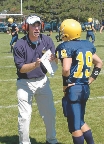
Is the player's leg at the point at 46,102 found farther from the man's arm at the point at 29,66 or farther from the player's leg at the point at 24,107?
the man's arm at the point at 29,66

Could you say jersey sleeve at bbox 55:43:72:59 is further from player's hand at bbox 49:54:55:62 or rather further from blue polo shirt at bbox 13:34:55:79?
blue polo shirt at bbox 13:34:55:79

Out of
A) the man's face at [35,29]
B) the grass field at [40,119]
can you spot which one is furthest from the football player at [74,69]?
the grass field at [40,119]

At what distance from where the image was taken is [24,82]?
17.5 feet

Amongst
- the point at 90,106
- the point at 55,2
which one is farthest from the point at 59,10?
the point at 90,106

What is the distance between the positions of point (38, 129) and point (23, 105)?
136 centimetres

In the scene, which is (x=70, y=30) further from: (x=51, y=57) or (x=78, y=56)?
(x=51, y=57)

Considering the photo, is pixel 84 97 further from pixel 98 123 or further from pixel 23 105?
pixel 98 123

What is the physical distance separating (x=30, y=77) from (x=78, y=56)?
1008mm

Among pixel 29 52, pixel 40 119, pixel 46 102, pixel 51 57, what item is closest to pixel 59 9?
pixel 40 119

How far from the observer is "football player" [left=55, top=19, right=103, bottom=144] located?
4527 millimetres

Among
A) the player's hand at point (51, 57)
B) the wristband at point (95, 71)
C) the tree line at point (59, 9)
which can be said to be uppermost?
the player's hand at point (51, 57)

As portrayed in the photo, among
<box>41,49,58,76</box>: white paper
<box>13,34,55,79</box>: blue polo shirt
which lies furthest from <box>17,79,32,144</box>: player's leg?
<box>41,49,58,76</box>: white paper

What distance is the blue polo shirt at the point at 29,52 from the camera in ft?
16.8

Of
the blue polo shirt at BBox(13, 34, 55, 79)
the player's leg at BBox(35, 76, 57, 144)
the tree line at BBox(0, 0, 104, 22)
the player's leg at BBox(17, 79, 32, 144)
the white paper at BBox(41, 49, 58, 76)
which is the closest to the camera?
the white paper at BBox(41, 49, 58, 76)
